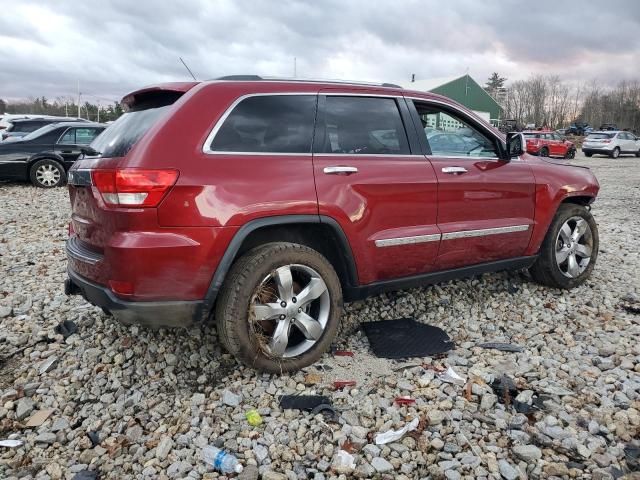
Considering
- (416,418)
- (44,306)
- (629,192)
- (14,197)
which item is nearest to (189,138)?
(416,418)

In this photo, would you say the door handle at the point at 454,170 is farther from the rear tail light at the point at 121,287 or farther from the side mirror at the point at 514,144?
the rear tail light at the point at 121,287

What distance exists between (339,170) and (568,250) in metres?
2.72

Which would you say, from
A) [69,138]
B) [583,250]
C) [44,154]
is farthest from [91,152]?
[69,138]

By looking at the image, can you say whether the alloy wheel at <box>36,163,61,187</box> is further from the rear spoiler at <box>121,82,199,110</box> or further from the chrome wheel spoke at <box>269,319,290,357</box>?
the chrome wheel spoke at <box>269,319,290,357</box>

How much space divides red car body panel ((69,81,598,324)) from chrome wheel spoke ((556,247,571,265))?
0.98 m

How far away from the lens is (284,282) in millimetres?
2900

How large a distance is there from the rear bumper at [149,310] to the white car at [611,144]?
29008 mm

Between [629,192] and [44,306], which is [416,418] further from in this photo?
[629,192]

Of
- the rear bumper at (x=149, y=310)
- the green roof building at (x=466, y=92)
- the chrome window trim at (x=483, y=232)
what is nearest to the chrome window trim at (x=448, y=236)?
the chrome window trim at (x=483, y=232)

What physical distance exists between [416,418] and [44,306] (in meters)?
3.35

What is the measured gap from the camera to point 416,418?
2.65 metres

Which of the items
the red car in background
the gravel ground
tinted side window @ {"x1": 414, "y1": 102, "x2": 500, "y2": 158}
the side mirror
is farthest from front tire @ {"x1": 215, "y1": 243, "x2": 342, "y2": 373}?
the red car in background

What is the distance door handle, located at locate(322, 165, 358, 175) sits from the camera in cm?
301

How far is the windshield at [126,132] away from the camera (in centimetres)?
271
